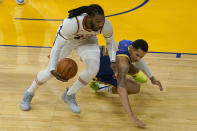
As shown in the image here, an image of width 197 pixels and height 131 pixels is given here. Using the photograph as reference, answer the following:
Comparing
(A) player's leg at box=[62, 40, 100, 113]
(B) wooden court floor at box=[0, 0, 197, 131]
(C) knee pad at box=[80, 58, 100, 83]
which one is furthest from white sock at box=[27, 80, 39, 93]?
(C) knee pad at box=[80, 58, 100, 83]

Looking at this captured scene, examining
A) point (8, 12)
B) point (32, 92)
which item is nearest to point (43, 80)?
point (32, 92)

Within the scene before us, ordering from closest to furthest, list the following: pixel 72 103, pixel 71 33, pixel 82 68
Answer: pixel 71 33 → pixel 72 103 → pixel 82 68

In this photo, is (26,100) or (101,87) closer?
(26,100)

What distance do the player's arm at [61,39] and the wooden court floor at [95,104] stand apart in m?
0.61

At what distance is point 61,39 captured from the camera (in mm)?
2648

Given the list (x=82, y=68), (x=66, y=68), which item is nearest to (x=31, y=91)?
(x=66, y=68)

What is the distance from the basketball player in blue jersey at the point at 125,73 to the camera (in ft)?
8.79

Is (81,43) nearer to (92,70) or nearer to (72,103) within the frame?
(92,70)

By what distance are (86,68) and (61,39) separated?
1.30 ft

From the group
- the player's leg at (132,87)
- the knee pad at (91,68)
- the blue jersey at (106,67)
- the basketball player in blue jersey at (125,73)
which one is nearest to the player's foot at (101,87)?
the basketball player in blue jersey at (125,73)

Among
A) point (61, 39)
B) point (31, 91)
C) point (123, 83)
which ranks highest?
point (61, 39)

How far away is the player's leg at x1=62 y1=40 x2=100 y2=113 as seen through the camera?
8.93 feet

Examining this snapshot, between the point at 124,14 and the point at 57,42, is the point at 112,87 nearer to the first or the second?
the point at 57,42

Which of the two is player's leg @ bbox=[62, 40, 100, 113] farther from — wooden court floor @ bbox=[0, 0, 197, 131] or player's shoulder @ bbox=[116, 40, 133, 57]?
player's shoulder @ bbox=[116, 40, 133, 57]
